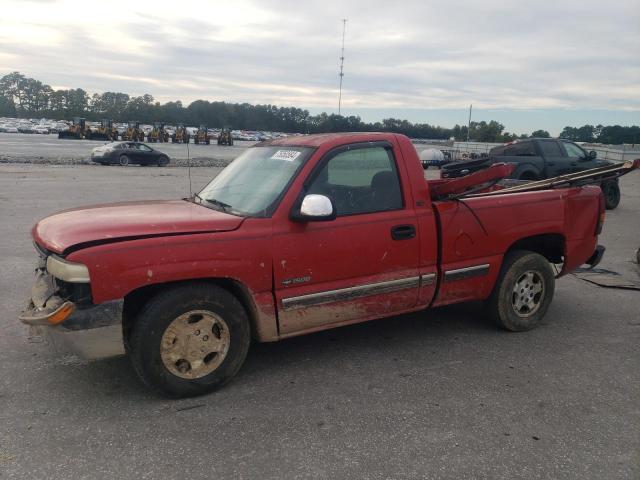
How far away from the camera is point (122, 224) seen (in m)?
3.65

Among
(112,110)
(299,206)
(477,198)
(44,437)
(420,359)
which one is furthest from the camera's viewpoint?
(112,110)

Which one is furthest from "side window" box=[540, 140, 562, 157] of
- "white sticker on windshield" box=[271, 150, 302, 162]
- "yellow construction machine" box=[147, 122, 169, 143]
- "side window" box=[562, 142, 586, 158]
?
"yellow construction machine" box=[147, 122, 169, 143]

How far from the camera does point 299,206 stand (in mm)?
3877

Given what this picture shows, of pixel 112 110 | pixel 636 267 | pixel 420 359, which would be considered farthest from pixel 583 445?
pixel 112 110

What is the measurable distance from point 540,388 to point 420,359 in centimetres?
93

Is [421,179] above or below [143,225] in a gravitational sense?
above

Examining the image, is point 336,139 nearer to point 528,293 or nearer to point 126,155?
point 528,293

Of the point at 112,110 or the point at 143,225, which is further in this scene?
the point at 112,110

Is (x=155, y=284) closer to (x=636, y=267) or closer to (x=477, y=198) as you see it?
(x=477, y=198)

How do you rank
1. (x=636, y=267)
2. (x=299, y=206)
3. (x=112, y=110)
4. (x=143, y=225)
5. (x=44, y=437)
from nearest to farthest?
(x=44, y=437)
(x=143, y=225)
(x=299, y=206)
(x=636, y=267)
(x=112, y=110)

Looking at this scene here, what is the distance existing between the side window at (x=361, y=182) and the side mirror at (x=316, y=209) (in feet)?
0.97

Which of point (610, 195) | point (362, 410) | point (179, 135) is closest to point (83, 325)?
point (362, 410)

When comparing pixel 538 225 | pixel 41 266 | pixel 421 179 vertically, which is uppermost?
pixel 421 179

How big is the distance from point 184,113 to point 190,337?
276 feet
